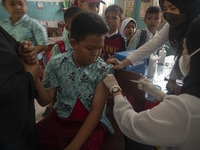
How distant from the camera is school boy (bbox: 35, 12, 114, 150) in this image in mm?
922

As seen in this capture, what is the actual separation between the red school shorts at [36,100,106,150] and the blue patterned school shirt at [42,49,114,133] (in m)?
0.04

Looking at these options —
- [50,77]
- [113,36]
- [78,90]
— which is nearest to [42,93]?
[50,77]

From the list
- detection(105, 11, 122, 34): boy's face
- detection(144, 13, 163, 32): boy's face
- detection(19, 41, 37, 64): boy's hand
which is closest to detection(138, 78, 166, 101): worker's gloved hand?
detection(19, 41, 37, 64): boy's hand

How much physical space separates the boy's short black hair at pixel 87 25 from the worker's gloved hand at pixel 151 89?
1.53 feet

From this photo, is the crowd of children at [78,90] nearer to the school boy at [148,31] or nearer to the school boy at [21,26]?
the school boy at [21,26]

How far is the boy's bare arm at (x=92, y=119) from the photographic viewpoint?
86cm

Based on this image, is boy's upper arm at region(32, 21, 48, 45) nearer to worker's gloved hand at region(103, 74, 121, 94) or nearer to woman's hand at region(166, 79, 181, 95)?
worker's gloved hand at region(103, 74, 121, 94)

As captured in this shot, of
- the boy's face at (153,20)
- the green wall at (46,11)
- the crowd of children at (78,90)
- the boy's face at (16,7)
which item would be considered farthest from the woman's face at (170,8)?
the green wall at (46,11)

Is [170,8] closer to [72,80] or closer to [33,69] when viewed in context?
[72,80]

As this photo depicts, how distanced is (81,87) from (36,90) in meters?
0.32

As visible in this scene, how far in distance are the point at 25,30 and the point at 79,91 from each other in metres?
1.31

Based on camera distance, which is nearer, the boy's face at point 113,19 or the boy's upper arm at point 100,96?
the boy's upper arm at point 100,96

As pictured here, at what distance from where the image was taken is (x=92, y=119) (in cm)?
97

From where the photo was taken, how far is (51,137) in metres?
0.96
